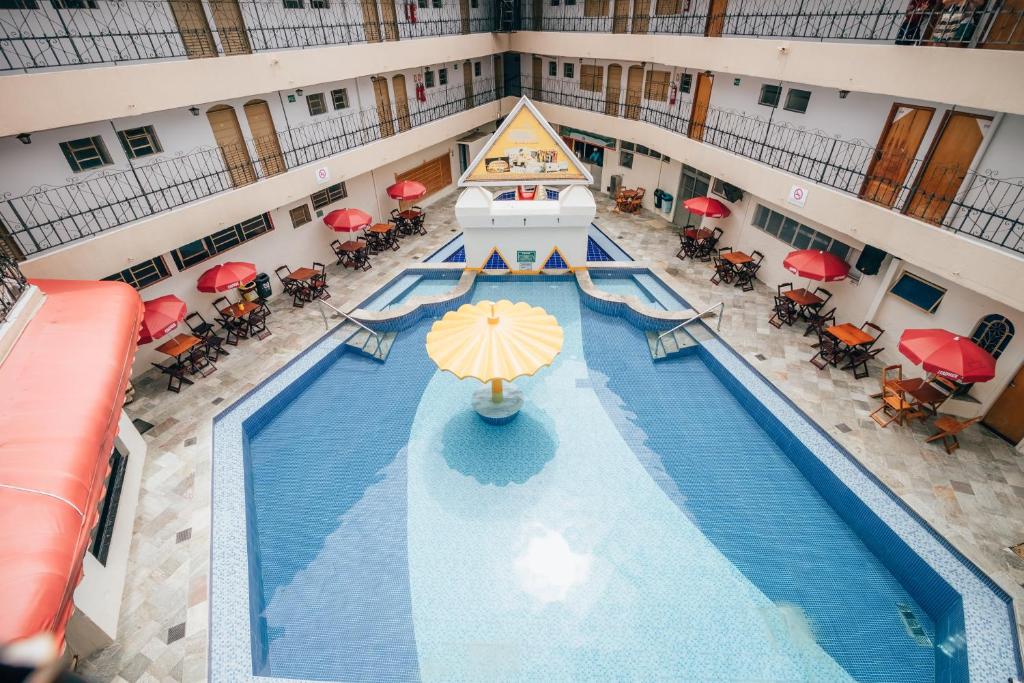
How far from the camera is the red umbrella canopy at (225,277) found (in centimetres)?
1395

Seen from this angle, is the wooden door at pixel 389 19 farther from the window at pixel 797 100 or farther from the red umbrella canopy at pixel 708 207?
the window at pixel 797 100

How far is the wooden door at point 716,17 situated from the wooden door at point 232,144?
1683cm

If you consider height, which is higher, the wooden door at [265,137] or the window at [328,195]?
the wooden door at [265,137]

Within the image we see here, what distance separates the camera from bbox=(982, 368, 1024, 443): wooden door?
34.9ft

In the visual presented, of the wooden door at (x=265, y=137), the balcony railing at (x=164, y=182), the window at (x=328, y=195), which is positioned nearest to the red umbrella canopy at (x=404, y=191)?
the window at (x=328, y=195)

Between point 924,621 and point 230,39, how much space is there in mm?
21634

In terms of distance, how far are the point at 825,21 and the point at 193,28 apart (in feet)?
59.1

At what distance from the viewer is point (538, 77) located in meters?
26.0

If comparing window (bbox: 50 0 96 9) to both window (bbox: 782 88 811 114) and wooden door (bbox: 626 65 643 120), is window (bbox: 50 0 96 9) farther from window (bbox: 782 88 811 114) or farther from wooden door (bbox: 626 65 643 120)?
window (bbox: 782 88 811 114)

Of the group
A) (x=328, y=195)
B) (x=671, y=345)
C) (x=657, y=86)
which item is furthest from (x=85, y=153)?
(x=657, y=86)

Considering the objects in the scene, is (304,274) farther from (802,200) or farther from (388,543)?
(802,200)

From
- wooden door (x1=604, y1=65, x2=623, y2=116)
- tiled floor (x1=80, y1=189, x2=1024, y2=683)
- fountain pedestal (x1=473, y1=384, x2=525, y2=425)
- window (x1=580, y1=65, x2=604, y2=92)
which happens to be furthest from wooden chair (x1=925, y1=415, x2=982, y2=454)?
window (x1=580, y1=65, x2=604, y2=92)

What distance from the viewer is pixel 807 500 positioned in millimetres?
10414

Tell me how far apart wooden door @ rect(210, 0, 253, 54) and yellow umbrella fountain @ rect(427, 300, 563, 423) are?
35.3 ft
